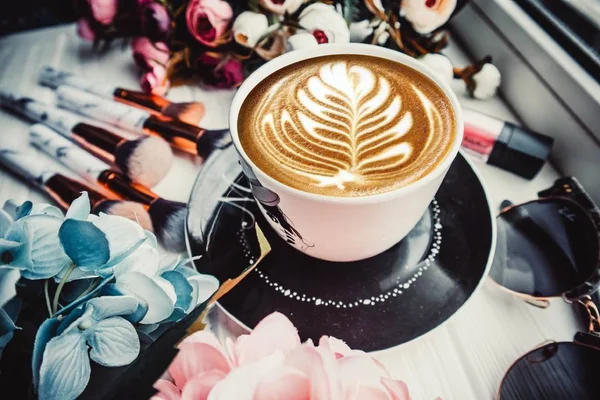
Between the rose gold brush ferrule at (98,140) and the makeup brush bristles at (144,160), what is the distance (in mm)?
16

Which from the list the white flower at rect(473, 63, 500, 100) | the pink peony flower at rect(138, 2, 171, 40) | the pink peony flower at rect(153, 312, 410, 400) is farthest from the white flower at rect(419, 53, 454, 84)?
the pink peony flower at rect(153, 312, 410, 400)

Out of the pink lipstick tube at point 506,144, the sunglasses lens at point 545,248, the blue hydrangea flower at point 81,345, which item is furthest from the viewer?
the pink lipstick tube at point 506,144

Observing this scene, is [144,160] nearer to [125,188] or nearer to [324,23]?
[125,188]

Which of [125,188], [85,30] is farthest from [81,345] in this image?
[85,30]

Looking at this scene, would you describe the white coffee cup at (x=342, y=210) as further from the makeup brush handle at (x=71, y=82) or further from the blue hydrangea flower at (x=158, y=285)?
the makeup brush handle at (x=71, y=82)

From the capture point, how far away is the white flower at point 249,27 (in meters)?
0.68

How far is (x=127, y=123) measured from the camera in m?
0.68

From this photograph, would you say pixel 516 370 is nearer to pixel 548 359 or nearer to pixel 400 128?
pixel 548 359

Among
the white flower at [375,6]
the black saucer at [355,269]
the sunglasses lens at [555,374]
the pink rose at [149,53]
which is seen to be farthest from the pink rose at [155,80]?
the sunglasses lens at [555,374]

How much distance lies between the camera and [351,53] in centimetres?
56

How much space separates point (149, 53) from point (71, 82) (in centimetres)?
13

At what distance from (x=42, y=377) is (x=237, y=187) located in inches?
13.3

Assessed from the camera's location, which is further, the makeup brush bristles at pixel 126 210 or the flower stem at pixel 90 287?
the makeup brush bristles at pixel 126 210

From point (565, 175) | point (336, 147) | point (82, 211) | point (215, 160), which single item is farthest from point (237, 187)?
point (565, 175)
